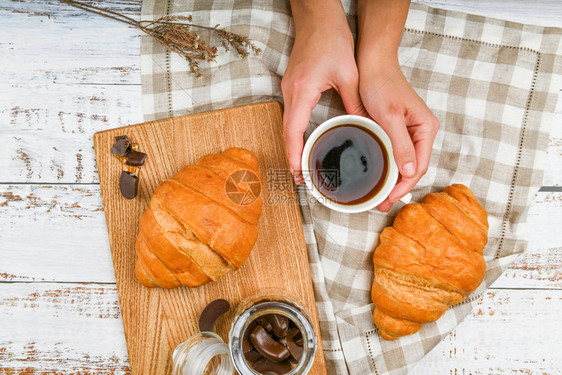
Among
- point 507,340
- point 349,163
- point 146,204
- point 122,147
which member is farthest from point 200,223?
point 507,340

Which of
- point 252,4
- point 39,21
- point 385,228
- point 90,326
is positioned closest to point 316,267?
point 385,228

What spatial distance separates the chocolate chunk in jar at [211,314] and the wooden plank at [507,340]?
0.87 metres

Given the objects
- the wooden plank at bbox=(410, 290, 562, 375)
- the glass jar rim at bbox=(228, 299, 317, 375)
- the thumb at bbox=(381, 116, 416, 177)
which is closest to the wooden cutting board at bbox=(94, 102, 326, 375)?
the glass jar rim at bbox=(228, 299, 317, 375)

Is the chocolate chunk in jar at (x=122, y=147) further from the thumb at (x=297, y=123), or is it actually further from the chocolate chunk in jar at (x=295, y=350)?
the chocolate chunk in jar at (x=295, y=350)

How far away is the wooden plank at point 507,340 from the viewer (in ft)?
5.44

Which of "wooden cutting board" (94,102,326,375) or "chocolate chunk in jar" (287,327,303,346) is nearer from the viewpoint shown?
"chocolate chunk in jar" (287,327,303,346)

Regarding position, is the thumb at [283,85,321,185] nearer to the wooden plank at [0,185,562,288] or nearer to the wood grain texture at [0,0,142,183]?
the wood grain texture at [0,0,142,183]

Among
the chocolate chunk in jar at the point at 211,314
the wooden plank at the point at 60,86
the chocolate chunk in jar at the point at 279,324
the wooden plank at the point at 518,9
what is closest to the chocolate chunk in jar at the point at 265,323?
the chocolate chunk in jar at the point at 279,324

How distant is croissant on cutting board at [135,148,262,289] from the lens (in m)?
1.29

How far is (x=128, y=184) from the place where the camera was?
4.79 feet

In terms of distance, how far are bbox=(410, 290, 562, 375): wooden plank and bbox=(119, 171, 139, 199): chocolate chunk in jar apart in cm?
134

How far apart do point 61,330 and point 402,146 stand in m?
1.52

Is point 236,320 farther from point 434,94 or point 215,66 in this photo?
point 434,94

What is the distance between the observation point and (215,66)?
62.4 inches
